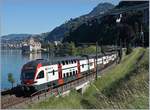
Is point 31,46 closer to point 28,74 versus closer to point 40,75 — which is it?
point 40,75

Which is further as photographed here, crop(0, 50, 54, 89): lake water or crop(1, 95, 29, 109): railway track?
crop(0, 50, 54, 89): lake water

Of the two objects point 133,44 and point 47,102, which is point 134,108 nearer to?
point 47,102

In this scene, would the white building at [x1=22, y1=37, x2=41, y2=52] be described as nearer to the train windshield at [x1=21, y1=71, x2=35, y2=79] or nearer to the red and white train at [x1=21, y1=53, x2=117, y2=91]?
the red and white train at [x1=21, y1=53, x2=117, y2=91]

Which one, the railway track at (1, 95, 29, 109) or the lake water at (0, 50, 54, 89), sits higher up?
the railway track at (1, 95, 29, 109)

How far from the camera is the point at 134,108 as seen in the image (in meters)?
10.2

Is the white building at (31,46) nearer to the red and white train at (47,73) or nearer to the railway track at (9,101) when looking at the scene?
the red and white train at (47,73)

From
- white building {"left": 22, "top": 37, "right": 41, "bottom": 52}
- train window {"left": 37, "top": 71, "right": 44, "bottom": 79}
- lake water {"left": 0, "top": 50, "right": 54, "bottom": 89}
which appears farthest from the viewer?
white building {"left": 22, "top": 37, "right": 41, "bottom": 52}

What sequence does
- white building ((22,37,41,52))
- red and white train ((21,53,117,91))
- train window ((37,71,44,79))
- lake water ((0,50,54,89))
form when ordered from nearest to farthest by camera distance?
red and white train ((21,53,117,91)) < train window ((37,71,44,79)) < lake water ((0,50,54,89)) < white building ((22,37,41,52))

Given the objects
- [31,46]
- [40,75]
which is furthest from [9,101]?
[31,46]

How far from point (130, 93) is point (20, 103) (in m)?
7.67

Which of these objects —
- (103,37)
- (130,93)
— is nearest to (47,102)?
(130,93)

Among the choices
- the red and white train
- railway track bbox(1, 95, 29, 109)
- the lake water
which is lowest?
the lake water

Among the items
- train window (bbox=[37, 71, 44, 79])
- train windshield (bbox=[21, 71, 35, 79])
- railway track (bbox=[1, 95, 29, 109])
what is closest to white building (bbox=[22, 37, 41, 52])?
train window (bbox=[37, 71, 44, 79])

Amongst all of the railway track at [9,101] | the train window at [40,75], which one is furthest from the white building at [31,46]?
the railway track at [9,101]
